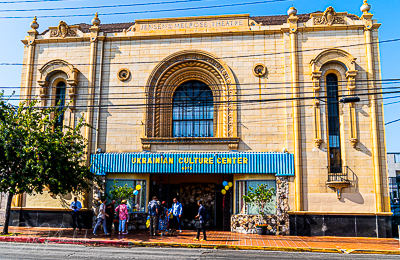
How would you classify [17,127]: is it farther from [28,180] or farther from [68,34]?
[68,34]

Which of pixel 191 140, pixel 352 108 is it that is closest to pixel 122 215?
pixel 191 140

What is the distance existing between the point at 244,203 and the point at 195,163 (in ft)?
11.0

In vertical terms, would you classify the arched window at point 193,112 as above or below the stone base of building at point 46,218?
above

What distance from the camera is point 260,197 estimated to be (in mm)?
18906

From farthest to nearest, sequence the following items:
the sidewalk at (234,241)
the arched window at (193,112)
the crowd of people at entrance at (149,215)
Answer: the arched window at (193,112), the crowd of people at entrance at (149,215), the sidewalk at (234,241)

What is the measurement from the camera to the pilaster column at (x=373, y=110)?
18562 mm

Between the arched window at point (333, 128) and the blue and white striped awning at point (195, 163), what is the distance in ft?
7.30

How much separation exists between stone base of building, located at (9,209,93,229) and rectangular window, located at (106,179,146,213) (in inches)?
74.6

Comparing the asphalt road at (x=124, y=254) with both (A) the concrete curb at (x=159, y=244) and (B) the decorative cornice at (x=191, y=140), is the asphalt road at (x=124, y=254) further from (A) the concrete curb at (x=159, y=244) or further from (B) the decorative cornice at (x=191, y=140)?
(B) the decorative cornice at (x=191, y=140)

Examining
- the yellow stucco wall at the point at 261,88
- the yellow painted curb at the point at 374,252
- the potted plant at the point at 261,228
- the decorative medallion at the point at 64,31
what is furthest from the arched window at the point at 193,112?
the yellow painted curb at the point at 374,252

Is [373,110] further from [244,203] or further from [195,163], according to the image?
[195,163]

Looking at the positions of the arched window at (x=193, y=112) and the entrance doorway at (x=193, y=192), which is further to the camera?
the entrance doorway at (x=193, y=192)

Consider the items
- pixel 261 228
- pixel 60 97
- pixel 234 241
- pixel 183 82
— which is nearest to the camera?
pixel 234 241

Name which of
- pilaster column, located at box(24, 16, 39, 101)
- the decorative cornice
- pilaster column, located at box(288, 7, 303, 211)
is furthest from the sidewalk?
pilaster column, located at box(24, 16, 39, 101)
